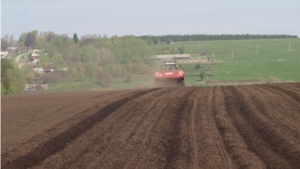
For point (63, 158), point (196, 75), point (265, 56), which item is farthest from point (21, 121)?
point (265, 56)

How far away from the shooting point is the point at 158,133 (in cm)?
1316

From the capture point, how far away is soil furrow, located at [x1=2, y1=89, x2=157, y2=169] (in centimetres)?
1007

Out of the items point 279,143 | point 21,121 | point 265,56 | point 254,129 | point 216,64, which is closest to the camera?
point 279,143

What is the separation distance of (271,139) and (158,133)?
306cm

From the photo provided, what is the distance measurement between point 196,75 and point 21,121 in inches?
1509

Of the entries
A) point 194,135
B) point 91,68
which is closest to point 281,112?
point 194,135

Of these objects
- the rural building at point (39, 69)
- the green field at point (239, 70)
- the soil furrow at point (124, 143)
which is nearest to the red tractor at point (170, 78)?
the green field at point (239, 70)

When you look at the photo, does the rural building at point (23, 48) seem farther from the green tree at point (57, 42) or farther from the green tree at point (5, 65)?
the green tree at point (5, 65)

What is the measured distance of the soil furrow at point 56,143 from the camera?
1007 centimetres

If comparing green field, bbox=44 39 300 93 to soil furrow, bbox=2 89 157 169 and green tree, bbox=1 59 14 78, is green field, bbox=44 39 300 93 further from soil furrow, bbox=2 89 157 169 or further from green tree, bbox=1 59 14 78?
soil furrow, bbox=2 89 157 169

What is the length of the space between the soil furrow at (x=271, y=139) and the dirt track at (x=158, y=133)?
0.06ft

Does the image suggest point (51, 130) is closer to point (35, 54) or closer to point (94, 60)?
point (94, 60)

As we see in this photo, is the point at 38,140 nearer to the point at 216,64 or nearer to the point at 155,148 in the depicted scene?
the point at 155,148

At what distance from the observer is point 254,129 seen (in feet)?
43.8
